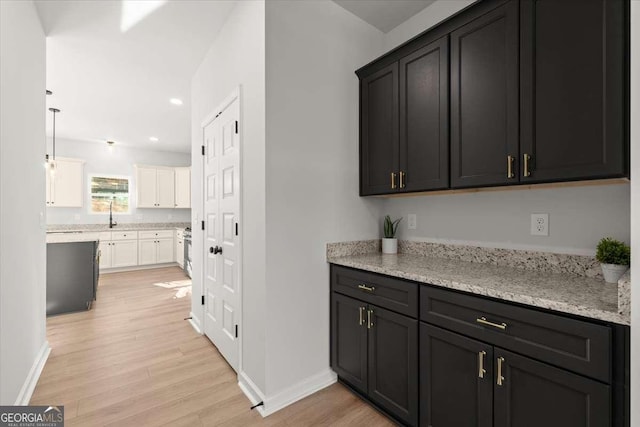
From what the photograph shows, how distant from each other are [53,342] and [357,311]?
9.98ft

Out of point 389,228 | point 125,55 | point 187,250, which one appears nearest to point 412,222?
point 389,228

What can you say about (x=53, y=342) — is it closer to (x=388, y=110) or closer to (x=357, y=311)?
(x=357, y=311)

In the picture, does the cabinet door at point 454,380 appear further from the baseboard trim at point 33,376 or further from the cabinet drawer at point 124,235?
the cabinet drawer at point 124,235

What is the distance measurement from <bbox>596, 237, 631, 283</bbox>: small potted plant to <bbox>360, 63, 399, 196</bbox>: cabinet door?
109cm

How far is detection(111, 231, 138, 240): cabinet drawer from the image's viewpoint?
20.1ft

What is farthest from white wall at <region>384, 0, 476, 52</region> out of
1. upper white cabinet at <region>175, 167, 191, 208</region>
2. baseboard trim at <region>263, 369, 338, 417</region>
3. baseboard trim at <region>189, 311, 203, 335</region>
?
upper white cabinet at <region>175, 167, 191, 208</region>

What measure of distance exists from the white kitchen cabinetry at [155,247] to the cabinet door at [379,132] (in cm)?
606

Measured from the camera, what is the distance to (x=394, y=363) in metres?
1.66

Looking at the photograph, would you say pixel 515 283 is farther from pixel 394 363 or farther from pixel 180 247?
pixel 180 247

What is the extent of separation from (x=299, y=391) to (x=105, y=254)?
19.5 ft

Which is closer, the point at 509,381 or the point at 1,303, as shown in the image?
the point at 509,381

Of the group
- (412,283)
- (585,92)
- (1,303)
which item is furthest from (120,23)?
(585,92)

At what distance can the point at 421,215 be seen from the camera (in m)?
2.27

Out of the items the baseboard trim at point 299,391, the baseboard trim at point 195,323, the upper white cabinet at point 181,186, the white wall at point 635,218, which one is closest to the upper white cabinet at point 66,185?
the upper white cabinet at point 181,186
